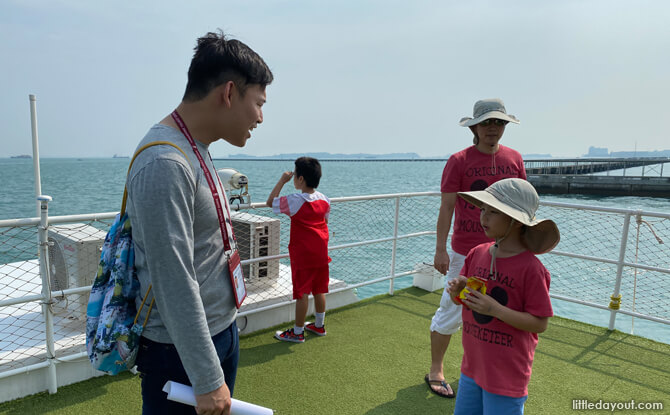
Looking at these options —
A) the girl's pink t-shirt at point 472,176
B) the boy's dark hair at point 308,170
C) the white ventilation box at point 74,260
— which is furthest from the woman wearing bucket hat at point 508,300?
the white ventilation box at point 74,260

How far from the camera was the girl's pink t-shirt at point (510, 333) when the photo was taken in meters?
1.42

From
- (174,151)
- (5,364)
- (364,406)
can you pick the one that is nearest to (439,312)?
(364,406)

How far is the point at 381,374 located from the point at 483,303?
4.98 feet

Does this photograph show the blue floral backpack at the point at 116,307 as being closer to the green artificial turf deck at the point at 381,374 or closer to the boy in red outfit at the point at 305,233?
the green artificial turf deck at the point at 381,374

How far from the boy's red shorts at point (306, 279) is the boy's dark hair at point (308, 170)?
0.62 metres

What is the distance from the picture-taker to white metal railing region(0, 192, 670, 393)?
232 cm

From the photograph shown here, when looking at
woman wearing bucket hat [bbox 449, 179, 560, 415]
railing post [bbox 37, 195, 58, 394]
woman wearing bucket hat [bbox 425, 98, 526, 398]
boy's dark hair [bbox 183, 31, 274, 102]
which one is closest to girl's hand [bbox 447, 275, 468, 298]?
woman wearing bucket hat [bbox 449, 179, 560, 415]

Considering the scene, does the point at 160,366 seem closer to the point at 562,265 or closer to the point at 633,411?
A: the point at 633,411

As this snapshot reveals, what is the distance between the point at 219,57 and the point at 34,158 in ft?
6.56

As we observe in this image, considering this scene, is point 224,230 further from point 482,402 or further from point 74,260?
point 74,260

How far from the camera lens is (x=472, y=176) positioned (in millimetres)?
2248

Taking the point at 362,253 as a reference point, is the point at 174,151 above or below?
above

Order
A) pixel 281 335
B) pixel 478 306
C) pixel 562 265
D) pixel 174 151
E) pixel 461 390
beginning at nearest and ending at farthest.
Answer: pixel 174 151
pixel 478 306
pixel 461 390
pixel 281 335
pixel 562 265

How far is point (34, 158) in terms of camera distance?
2.38m
